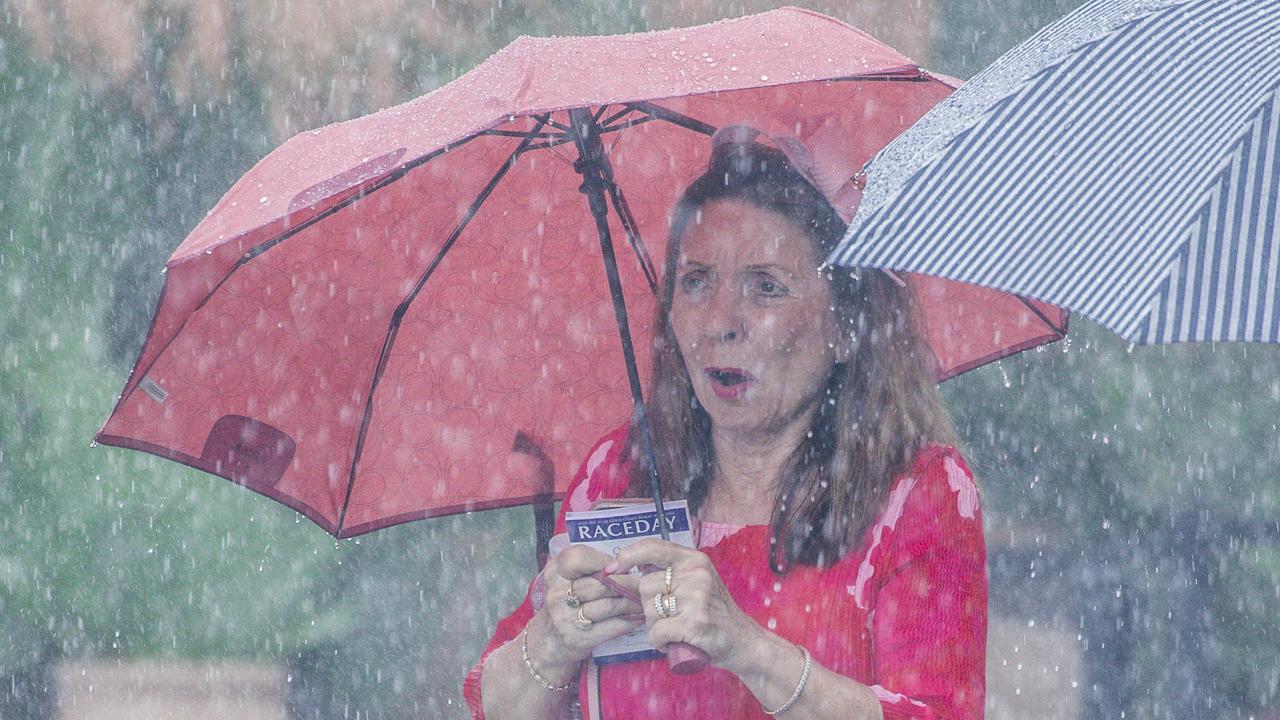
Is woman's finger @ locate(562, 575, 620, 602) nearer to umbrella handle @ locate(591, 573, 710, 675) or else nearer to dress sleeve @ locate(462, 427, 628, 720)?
umbrella handle @ locate(591, 573, 710, 675)

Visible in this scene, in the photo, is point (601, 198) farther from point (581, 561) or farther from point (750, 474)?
point (581, 561)

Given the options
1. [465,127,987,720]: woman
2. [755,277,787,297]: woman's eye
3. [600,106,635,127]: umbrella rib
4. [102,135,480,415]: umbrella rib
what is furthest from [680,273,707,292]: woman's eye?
[102,135,480,415]: umbrella rib

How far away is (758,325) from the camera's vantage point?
266 centimetres

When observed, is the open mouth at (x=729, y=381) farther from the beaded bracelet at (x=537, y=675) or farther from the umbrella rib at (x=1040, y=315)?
the umbrella rib at (x=1040, y=315)

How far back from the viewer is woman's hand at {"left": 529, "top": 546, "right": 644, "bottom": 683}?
239 centimetres

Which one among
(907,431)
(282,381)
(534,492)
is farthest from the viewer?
(534,492)

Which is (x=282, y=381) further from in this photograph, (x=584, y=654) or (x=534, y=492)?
(x=584, y=654)

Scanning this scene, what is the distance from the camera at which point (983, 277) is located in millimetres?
1986

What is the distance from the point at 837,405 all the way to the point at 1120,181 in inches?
34.5

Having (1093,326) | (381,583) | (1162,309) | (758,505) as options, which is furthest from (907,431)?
(381,583)

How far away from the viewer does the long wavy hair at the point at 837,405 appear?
2.61 m

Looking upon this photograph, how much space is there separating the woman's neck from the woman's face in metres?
0.02

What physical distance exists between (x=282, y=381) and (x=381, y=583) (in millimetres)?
3827

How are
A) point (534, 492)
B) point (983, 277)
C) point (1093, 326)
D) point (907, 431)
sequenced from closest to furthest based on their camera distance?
1. point (983, 277)
2. point (907, 431)
3. point (534, 492)
4. point (1093, 326)
